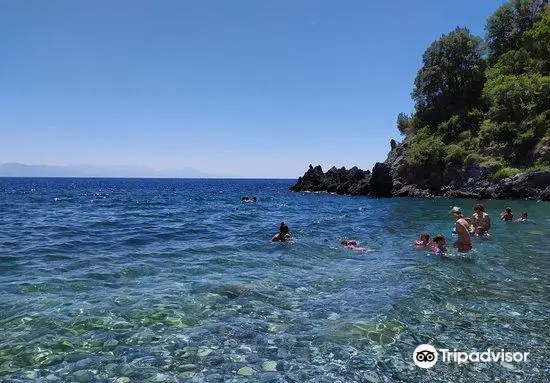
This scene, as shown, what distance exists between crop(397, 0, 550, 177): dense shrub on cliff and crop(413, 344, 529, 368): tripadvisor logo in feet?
158

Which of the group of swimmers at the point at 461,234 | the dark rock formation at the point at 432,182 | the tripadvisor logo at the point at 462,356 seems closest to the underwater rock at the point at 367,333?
the tripadvisor logo at the point at 462,356

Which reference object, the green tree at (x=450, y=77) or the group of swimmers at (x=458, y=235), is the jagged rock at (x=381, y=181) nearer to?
the green tree at (x=450, y=77)

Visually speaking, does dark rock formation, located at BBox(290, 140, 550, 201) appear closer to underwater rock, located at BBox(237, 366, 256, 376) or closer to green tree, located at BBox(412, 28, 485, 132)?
green tree, located at BBox(412, 28, 485, 132)

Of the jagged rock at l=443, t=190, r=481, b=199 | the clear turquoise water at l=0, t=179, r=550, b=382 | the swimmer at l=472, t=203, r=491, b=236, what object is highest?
the jagged rock at l=443, t=190, r=481, b=199

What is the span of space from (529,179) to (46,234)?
4836 cm

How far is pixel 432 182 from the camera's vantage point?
5800 cm

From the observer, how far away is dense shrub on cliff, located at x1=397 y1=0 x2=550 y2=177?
5125 centimetres

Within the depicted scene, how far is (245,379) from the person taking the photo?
18.9 ft

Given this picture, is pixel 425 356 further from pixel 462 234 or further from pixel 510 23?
pixel 510 23

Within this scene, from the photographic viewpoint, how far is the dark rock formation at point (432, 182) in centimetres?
4534

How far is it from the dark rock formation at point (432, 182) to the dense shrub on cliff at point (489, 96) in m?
1.59

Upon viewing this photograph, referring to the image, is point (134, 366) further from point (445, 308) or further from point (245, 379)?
point (445, 308)

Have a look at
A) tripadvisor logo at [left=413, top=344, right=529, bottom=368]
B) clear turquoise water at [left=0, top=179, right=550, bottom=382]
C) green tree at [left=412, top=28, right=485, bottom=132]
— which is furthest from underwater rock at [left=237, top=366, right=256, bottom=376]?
green tree at [left=412, top=28, right=485, bottom=132]

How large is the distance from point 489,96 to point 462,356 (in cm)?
6184
